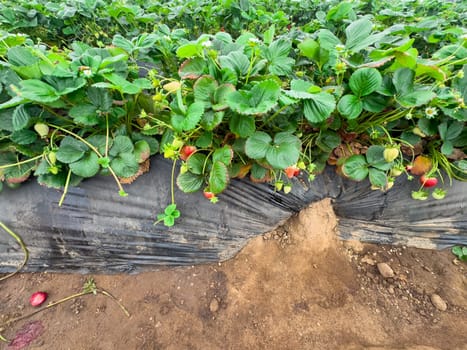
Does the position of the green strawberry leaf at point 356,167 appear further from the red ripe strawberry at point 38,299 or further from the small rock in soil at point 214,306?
the red ripe strawberry at point 38,299

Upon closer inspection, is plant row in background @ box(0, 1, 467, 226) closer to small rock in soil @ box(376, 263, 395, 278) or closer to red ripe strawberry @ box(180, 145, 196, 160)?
red ripe strawberry @ box(180, 145, 196, 160)

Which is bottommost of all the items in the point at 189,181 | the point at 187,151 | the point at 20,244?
the point at 20,244

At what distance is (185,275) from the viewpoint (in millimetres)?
1187

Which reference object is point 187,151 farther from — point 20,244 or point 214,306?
point 20,244

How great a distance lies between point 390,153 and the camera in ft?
2.72

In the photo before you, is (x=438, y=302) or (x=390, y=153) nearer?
(x=390, y=153)

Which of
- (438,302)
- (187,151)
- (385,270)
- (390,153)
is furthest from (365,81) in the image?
(438,302)

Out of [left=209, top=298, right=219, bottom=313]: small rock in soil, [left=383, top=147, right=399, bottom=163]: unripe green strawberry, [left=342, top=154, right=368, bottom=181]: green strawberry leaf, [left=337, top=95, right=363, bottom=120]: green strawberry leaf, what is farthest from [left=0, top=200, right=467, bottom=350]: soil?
[left=337, top=95, right=363, bottom=120]: green strawberry leaf

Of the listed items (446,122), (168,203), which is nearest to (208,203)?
(168,203)

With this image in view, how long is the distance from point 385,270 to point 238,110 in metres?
1.07

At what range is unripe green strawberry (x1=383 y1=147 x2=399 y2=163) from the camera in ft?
2.71

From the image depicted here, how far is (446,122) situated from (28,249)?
5.88 ft

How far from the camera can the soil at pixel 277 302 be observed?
3.27ft

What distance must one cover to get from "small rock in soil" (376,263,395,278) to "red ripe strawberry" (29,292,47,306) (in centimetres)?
159
